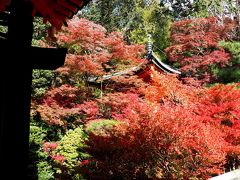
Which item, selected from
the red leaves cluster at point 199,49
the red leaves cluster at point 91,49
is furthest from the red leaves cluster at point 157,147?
the red leaves cluster at point 199,49

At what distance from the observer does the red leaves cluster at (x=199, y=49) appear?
63.5 ft

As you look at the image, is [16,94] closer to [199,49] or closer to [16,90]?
[16,90]

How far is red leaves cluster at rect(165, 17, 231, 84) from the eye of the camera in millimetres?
19359

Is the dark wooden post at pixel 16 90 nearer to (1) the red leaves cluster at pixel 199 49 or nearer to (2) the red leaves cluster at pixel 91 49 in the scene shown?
(2) the red leaves cluster at pixel 91 49

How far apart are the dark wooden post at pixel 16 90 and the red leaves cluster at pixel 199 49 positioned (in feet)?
56.6

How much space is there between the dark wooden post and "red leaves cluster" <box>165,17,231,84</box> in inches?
679

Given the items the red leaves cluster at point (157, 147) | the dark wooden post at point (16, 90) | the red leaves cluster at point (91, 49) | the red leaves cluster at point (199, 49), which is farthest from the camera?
the red leaves cluster at point (199, 49)

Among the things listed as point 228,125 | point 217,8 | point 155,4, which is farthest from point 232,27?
point 228,125

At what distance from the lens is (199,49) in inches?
830

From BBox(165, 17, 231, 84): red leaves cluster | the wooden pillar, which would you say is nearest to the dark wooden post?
the wooden pillar

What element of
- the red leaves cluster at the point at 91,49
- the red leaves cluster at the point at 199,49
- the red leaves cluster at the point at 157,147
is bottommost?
the red leaves cluster at the point at 157,147

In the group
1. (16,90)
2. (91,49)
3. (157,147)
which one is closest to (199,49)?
(91,49)

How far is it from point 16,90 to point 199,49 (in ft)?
65.4

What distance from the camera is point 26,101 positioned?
7.55 ft
